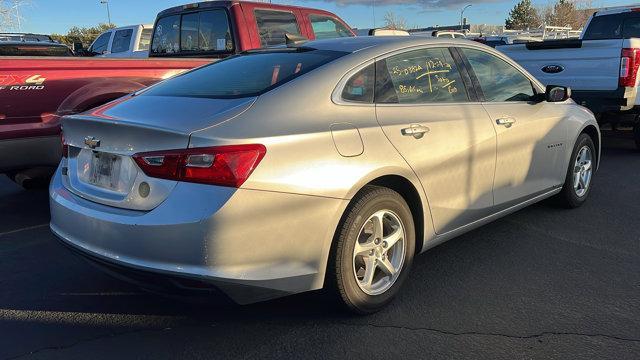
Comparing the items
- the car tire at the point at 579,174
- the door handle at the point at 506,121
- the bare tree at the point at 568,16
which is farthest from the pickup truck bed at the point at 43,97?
the bare tree at the point at 568,16

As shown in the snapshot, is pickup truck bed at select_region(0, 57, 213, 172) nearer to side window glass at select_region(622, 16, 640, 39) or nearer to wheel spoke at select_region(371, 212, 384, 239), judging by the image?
wheel spoke at select_region(371, 212, 384, 239)

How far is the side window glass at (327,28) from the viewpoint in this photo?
26.0ft

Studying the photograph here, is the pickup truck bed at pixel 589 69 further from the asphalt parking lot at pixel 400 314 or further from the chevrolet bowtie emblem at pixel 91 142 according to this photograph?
the chevrolet bowtie emblem at pixel 91 142

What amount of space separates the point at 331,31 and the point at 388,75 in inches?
186

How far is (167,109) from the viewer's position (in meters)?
3.12

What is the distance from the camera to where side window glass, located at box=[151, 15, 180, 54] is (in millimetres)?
7934

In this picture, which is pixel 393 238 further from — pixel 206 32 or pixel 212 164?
pixel 206 32

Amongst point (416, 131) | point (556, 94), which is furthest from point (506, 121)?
point (416, 131)

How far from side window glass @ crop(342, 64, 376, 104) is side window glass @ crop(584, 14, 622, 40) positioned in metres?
8.39

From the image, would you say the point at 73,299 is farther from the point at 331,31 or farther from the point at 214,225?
the point at 331,31

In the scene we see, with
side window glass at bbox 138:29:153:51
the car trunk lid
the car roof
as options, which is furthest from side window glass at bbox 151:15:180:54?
side window glass at bbox 138:29:153:51

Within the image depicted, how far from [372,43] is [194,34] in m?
4.56

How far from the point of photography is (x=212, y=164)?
267 cm

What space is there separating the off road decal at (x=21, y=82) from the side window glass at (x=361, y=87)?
9.84ft
